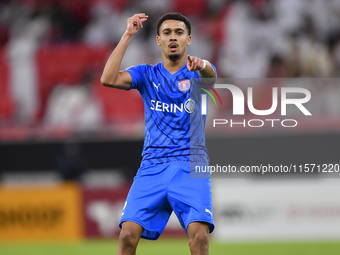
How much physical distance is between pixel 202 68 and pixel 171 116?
529mm

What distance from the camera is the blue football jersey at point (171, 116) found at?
15.1 ft

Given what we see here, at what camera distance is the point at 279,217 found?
982 centimetres

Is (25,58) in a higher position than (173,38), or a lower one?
higher

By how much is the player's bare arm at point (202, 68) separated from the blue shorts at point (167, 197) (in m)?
0.79

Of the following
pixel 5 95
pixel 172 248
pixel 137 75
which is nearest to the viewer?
pixel 137 75

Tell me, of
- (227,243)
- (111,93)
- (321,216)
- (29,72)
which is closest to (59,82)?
(29,72)

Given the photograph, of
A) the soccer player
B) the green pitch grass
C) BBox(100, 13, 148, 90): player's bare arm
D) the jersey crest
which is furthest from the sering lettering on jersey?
the green pitch grass

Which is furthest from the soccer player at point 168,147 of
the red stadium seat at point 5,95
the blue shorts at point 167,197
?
the red stadium seat at point 5,95

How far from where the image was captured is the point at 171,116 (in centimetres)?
466

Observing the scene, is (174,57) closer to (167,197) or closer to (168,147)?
(168,147)

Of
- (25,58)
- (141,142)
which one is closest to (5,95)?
(25,58)

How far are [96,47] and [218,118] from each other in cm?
426

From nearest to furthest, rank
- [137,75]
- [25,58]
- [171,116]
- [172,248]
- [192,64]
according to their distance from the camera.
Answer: [192,64] < [171,116] < [137,75] < [172,248] < [25,58]

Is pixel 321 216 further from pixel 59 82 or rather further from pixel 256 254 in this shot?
pixel 59 82
